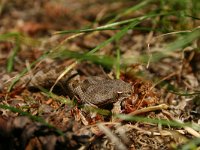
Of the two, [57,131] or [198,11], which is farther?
[198,11]

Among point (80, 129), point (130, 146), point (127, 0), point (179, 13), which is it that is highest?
point (127, 0)

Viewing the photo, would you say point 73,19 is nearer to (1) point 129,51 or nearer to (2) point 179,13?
(1) point 129,51

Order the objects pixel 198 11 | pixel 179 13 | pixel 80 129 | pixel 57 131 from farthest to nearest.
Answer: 1. pixel 198 11
2. pixel 179 13
3. pixel 80 129
4. pixel 57 131

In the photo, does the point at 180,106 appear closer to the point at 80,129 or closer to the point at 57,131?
the point at 80,129

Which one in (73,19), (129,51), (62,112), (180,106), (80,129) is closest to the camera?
(80,129)

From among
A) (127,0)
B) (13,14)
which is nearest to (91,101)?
(127,0)

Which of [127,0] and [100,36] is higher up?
[127,0]

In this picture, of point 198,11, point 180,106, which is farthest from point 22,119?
point 198,11
